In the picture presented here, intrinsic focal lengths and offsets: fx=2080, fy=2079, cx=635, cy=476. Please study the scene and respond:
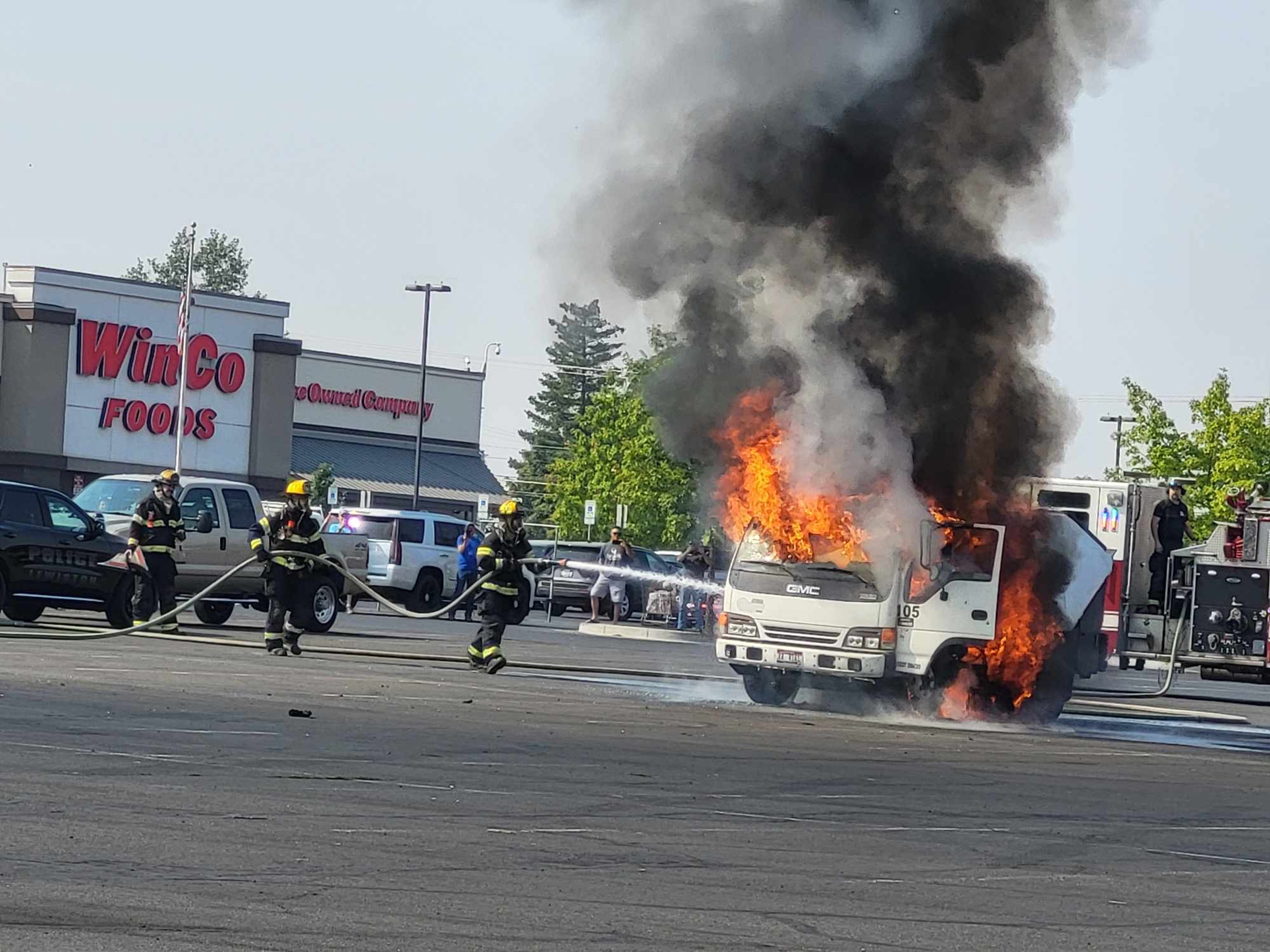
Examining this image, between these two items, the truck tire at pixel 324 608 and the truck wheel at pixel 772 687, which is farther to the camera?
the truck tire at pixel 324 608

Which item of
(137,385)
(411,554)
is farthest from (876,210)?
(137,385)

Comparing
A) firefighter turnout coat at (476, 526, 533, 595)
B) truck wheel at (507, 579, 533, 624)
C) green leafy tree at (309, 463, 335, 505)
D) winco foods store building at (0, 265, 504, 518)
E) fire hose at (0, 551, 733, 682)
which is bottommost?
fire hose at (0, 551, 733, 682)

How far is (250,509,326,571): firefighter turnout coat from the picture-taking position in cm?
2198

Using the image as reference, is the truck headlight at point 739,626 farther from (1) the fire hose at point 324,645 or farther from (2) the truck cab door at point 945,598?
(1) the fire hose at point 324,645

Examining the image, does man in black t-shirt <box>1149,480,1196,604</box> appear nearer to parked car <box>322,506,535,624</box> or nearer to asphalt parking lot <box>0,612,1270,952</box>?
asphalt parking lot <box>0,612,1270,952</box>

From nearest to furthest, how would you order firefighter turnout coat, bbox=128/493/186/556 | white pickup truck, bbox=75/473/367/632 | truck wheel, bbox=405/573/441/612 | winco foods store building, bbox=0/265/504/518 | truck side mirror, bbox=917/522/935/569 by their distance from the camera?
truck side mirror, bbox=917/522/935/569, firefighter turnout coat, bbox=128/493/186/556, white pickup truck, bbox=75/473/367/632, truck wheel, bbox=405/573/441/612, winco foods store building, bbox=0/265/504/518

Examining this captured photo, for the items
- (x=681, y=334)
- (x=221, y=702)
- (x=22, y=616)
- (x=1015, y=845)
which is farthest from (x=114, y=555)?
(x=1015, y=845)

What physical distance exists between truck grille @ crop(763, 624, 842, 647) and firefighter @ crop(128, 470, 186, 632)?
→ 839cm

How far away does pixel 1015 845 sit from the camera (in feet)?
35.3

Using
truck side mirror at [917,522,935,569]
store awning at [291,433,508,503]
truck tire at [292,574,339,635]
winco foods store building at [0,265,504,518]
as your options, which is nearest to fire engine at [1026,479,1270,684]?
truck side mirror at [917,522,935,569]

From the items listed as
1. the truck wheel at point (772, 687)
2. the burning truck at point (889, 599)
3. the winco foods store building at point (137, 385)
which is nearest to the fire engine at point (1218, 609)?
the burning truck at point (889, 599)

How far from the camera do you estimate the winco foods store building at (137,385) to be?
197ft

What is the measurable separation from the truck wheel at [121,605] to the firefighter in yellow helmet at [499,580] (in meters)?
5.71

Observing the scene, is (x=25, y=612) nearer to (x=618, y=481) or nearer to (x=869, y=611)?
(x=869, y=611)
